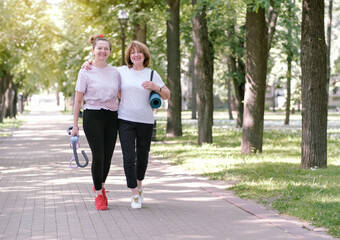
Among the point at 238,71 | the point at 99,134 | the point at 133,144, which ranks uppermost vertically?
the point at 238,71

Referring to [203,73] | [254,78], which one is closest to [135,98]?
[254,78]

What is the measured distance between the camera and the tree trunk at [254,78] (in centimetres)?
1441

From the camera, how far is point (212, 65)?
29.0 metres

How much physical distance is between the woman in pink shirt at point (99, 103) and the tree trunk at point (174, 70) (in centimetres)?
1484

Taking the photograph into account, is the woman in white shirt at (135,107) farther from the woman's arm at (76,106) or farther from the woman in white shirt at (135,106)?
the woman's arm at (76,106)

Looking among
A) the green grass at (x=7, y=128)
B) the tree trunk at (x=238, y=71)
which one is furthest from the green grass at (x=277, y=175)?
the green grass at (x=7, y=128)

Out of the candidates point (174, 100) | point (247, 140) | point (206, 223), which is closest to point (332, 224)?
point (206, 223)

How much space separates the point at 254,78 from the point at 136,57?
24.8ft

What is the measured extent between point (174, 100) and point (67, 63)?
15024mm

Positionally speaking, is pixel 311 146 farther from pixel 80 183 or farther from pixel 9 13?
pixel 9 13

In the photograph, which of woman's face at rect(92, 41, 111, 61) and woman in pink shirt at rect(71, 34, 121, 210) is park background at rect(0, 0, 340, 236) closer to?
woman in pink shirt at rect(71, 34, 121, 210)

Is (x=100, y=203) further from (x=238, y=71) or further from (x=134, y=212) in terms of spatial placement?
(x=238, y=71)

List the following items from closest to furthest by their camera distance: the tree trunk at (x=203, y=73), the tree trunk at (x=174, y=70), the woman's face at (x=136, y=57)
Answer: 1. the woman's face at (x=136, y=57)
2. the tree trunk at (x=203, y=73)
3. the tree trunk at (x=174, y=70)

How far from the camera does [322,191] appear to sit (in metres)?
8.77
